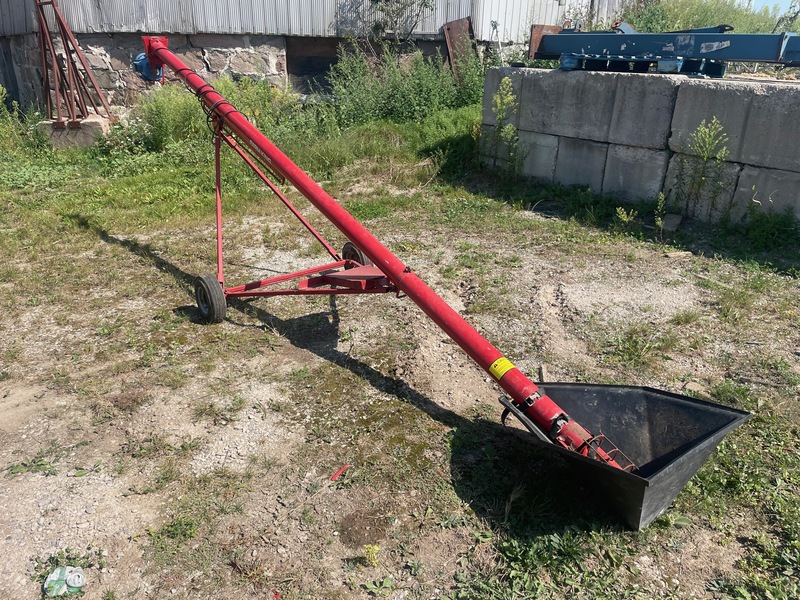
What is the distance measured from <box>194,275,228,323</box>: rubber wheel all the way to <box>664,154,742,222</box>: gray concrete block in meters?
5.13

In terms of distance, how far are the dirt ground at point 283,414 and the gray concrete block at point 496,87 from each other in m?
3.09

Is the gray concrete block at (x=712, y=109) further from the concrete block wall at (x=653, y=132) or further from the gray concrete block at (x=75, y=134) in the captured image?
the gray concrete block at (x=75, y=134)

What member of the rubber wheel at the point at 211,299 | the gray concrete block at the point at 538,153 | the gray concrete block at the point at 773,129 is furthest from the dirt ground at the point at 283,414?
the gray concrete block at the point at 538,153

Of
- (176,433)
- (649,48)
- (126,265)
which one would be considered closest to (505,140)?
(649,48)

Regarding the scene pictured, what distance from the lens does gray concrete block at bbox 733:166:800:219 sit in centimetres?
637

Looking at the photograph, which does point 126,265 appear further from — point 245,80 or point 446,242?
point 245,80

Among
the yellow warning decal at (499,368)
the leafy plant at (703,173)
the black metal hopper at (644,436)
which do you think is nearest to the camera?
the black metal hopper at (644,436)

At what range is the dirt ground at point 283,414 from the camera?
2.98 meters

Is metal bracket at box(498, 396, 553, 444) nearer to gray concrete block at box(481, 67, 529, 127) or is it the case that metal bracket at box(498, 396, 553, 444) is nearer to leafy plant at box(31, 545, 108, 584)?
leafy plant at box(31, 545, 108, 584)

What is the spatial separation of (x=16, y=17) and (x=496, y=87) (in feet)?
32.1

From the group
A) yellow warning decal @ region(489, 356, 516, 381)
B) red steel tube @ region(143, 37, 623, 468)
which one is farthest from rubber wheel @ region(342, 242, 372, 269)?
yellow warning decal @ region(489, 356, 516, 381)

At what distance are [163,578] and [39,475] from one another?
1135 millimetres

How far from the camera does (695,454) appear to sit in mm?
2918

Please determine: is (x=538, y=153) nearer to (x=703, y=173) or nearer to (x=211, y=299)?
(x=703, y=173)
